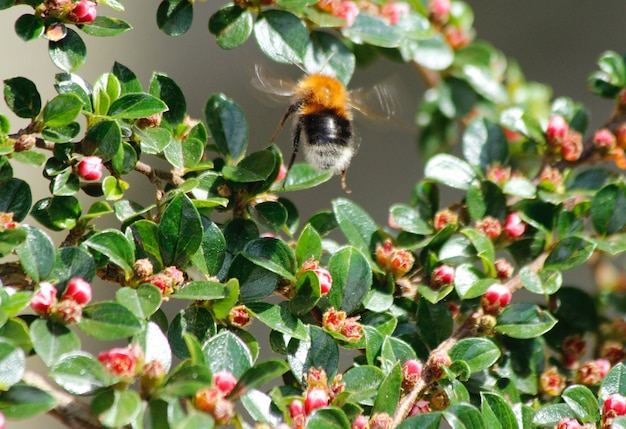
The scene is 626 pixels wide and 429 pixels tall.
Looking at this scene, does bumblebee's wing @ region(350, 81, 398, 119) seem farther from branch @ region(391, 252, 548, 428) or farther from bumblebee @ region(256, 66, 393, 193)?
branch @ region(391, 252, 548, 428)

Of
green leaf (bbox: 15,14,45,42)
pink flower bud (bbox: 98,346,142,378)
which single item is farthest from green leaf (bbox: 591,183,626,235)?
green leaf (bbox: 15,14,45,42)

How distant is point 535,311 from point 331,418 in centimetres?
49

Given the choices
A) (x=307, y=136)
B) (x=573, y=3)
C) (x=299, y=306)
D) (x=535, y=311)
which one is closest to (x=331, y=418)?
(x=299, y=306)

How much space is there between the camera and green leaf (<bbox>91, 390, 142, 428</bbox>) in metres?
0.93

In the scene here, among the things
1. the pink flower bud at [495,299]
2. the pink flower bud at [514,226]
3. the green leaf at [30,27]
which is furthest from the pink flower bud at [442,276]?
the green leaf at [30,27]

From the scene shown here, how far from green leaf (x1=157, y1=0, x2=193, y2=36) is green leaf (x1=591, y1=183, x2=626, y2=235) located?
32.7 inches

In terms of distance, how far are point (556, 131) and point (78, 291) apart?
41.1 inches

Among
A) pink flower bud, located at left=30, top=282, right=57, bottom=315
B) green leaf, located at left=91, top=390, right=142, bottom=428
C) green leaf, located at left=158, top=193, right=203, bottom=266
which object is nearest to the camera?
green leaf, located at left=91, top=390, right=142, bottom=428

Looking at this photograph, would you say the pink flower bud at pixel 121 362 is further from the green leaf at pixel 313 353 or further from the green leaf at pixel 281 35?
the green leaf at pixel 281 35

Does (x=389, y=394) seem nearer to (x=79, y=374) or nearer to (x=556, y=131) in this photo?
(x=79, y=374)

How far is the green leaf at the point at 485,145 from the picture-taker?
1685 millimetres

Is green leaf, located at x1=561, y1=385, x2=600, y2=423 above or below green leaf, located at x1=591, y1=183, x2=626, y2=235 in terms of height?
below

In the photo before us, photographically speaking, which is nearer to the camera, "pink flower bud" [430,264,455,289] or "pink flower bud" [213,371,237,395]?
"pink flower bud" [213,371,237,395]

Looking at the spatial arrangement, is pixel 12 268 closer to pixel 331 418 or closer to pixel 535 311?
pixel 331 418
